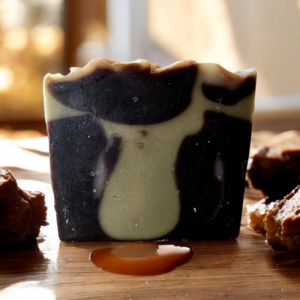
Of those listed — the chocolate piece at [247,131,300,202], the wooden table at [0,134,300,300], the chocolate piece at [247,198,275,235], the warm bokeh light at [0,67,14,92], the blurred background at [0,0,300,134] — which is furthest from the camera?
the warm bokeh light at [0,67,14,92]

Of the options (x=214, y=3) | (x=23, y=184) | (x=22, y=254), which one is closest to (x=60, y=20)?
(x=214, y=3)

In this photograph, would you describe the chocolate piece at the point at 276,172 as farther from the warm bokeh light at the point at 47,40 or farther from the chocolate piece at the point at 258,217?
the warm bokeh light at the point at 47,40

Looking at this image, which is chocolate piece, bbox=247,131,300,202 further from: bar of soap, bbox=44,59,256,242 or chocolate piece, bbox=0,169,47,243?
chocolate piece, bbox=0,169,47,243

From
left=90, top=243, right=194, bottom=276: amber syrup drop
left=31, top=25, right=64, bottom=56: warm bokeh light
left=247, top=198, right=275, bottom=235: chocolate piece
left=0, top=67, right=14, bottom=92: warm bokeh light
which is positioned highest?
left=31, top=25, right=64, bottom=56: warm bokeh light

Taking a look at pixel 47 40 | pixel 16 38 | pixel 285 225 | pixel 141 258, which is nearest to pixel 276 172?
pixel 285 225

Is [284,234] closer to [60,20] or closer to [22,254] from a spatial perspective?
[22,254]

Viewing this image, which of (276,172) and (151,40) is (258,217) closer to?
(276,172)

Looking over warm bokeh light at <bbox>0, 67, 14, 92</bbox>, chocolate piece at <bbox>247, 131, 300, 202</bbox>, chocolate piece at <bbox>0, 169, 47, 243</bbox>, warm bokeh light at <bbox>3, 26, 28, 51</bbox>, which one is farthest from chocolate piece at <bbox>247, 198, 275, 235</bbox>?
warm bokeh light at <bbox>3, 26, 28, 51</bbox>
